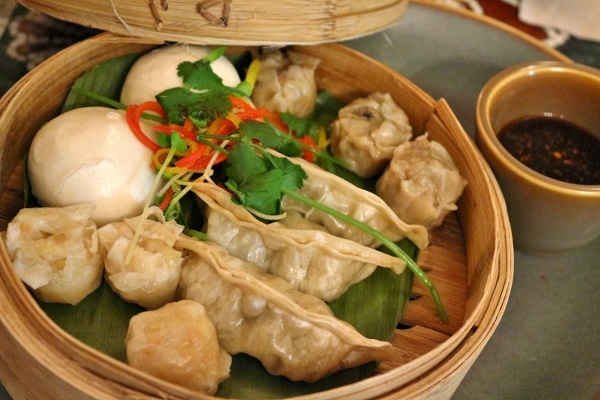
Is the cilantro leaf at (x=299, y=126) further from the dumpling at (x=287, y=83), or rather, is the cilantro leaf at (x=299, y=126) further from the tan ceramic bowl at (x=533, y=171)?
the tan ceramic bowl at (x=533, y=171)

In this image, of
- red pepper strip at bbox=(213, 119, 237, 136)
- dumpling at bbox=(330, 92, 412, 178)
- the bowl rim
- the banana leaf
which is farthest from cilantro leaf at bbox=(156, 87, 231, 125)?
the bowl rim

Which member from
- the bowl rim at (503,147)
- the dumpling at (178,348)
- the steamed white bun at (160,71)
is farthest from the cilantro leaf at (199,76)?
the bowl rim at (503,147)

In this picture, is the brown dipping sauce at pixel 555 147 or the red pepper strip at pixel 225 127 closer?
the red pepper strip at pixel 225 127

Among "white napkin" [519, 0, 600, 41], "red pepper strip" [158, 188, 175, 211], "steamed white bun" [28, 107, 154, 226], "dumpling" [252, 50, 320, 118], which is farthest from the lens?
"white napkin" [519, 0, 600, 41]

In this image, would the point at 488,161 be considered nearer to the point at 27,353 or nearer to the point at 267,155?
the point at 267,155

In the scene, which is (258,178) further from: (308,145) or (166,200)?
(308,145)

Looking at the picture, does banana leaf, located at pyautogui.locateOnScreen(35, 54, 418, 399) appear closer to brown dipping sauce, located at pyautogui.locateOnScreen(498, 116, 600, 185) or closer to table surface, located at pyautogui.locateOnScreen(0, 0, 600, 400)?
table surface, located at pyautogui.locateOnScreen(0, 0, 600, 400)
